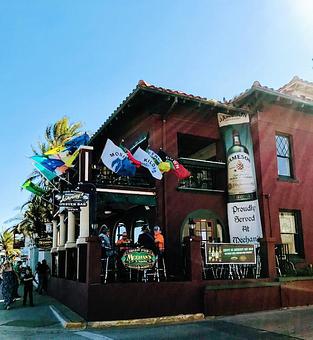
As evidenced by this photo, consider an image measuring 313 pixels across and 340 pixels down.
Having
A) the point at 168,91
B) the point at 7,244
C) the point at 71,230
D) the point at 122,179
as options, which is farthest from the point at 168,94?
the point at 7,244

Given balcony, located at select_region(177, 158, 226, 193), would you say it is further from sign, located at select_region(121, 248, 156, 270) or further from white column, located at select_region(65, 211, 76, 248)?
white column, located at select_region(65, 211, 76, 248)

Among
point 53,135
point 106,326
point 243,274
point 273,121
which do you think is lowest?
point 106,326

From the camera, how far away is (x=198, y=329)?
9.14 m

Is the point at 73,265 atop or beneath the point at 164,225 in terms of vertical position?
beneath

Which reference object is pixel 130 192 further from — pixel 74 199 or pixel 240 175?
pixel 240 175

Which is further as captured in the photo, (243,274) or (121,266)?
(243,274)

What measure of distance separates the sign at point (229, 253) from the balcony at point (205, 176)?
2.72 meters

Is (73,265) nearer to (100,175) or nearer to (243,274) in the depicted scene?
(100,175)

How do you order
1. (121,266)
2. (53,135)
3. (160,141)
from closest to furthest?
1. (121,266)
2. (160,141)
3. (53,135)

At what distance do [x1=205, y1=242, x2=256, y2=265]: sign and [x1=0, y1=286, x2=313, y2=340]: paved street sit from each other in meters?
1.56

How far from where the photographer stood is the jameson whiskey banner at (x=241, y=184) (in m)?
13.5

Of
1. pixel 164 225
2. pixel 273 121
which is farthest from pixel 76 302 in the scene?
pixel 273 121

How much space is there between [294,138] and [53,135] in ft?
61.0

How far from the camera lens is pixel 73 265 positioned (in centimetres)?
1470
